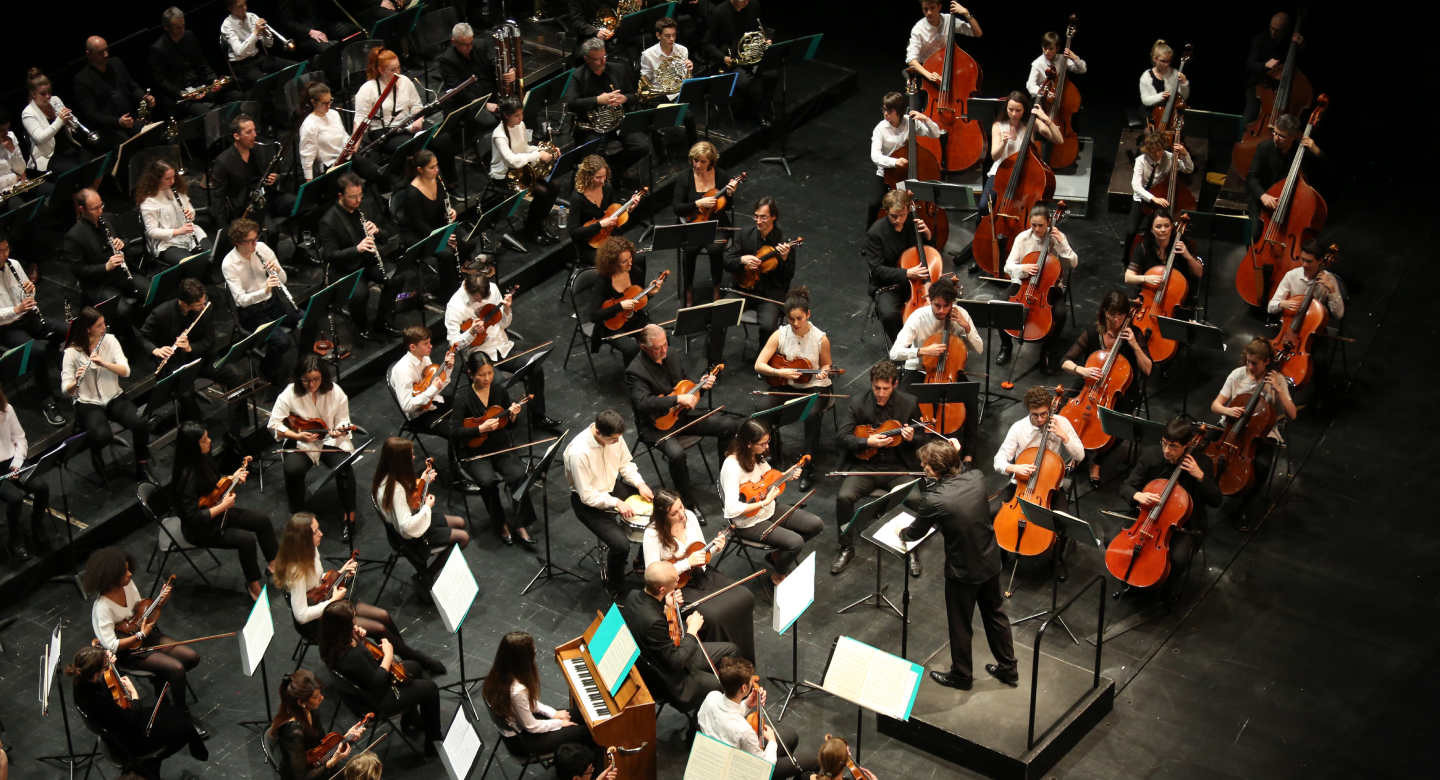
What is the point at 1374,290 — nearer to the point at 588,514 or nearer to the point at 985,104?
the point at 985,104

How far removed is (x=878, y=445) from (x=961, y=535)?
180cm

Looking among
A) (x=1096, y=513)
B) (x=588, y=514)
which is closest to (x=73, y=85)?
(x=588, y=514)

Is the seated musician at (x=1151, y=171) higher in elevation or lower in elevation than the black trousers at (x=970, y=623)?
higher

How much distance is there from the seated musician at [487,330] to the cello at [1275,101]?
21.0ft

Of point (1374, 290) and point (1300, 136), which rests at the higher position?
point (1300, 136)

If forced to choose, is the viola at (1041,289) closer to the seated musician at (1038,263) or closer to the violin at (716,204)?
the seated musician at (1038,263)

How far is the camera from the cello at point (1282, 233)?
11188 mm

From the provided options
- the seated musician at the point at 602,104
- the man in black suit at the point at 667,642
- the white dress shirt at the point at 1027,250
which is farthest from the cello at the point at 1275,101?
the man in black suit at the point at 667,642

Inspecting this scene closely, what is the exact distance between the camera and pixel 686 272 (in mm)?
11797

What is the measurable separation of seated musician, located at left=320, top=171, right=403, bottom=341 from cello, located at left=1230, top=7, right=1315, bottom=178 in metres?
7.21

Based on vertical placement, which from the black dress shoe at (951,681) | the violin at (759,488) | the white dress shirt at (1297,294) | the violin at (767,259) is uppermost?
the violin at (767,259)

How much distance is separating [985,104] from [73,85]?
7535 millimetres

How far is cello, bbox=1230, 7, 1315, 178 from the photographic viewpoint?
12.5m

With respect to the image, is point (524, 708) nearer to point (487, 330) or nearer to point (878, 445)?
point (878, 445)
